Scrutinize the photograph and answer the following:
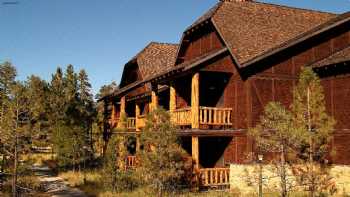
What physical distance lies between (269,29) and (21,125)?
564 inches

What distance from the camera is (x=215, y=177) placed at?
1997cm

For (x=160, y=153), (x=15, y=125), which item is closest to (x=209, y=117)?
(x=160, y=153)

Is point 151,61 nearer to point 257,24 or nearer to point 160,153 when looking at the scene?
point 257,24

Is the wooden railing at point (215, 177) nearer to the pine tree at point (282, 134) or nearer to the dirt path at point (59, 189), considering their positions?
the pine tree at point (282, 134)

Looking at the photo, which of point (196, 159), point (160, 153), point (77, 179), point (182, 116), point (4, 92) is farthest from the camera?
point (77, 179)

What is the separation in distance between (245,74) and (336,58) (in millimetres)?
4414

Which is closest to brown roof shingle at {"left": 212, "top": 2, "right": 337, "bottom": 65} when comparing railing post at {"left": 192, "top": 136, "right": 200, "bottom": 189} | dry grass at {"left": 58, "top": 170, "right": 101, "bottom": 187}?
railing post at {"left": 192, "top": 136, "right": 200, "bottom": 189}

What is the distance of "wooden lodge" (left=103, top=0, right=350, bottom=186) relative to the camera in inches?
747

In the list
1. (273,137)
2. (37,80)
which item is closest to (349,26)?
(273,137)

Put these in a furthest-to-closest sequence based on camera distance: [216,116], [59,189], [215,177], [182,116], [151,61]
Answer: [151,61] → [59,189] → [182,116] → [216,116] → [215,177]

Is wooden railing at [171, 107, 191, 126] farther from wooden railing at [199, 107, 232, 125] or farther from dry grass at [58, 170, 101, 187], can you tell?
dry grass at [58, 170, 101, 187]

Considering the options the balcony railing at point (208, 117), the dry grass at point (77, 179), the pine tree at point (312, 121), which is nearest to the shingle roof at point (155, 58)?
the dry grass at point (77, 179)

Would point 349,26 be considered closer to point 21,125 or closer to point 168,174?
point 168,174

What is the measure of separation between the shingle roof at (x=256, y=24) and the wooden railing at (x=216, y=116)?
8.98 ft
